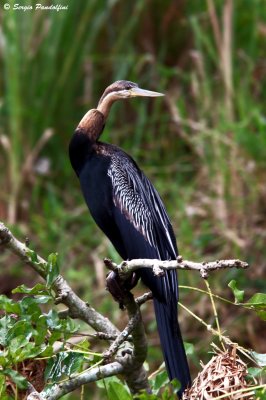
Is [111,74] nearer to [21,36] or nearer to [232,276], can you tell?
[21,36]

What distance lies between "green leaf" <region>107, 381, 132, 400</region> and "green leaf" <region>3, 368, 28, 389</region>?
243mm

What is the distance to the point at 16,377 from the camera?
1.91 meters

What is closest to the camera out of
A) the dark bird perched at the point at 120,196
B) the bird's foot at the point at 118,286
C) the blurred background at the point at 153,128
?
the bird's foot at the point at 118,286

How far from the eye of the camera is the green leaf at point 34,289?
198 cm

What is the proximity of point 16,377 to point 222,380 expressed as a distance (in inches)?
16.4

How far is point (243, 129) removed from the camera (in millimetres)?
4266

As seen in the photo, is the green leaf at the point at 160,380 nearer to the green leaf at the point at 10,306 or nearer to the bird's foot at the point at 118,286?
the bird's foot at the point at 118,286

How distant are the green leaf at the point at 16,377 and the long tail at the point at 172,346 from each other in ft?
1.78

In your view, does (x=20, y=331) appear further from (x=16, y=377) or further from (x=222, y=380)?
(x=222, y=380)

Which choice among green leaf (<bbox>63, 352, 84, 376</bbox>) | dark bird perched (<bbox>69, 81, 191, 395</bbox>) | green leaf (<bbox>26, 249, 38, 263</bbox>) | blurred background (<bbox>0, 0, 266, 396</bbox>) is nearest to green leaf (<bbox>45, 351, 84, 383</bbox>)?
green leaf (<bbox>63, 352, 84, 376</bbox>)

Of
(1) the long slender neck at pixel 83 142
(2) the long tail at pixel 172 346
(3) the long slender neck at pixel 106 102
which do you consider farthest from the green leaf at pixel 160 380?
(3) the long slender neck at pixel 106 102

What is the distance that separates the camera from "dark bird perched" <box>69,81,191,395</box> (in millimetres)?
2811

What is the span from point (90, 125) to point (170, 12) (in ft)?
7.52

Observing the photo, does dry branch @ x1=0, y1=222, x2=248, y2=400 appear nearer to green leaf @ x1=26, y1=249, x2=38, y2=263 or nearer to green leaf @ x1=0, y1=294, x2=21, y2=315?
green leaf @ x1=26, y1=249, x2=38, y2=263
